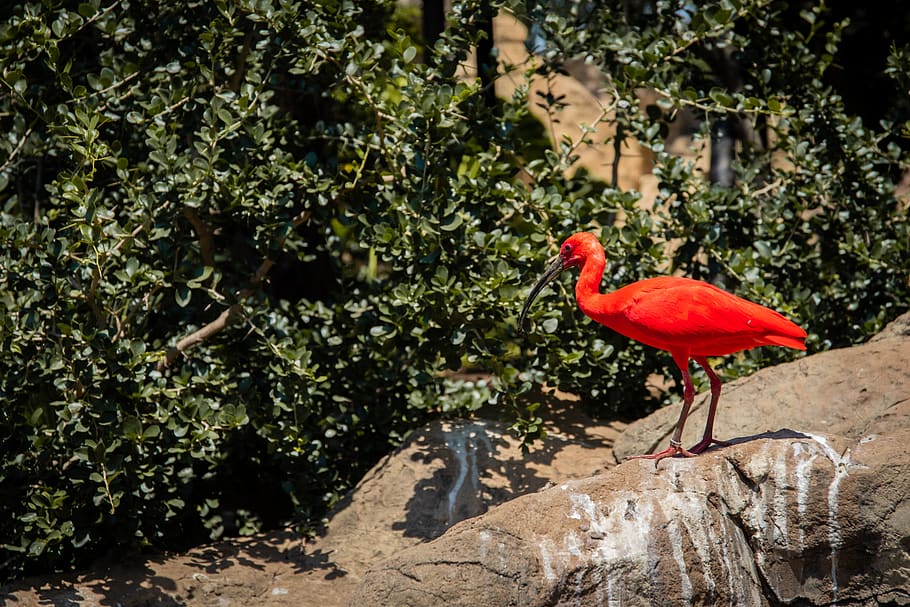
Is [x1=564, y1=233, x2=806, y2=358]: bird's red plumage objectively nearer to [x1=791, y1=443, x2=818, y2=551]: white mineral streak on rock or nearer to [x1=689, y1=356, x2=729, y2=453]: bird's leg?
[x1=689, y1=356, x2=729, y2=453]: bird's leg

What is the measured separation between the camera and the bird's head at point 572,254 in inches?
221

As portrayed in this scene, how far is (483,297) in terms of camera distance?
6.07 metres

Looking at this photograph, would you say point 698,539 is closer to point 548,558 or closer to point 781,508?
point 781,508

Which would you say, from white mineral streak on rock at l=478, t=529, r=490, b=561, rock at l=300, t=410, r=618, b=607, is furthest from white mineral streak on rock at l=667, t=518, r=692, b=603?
rock at l=300, t=410, r=618, b=607

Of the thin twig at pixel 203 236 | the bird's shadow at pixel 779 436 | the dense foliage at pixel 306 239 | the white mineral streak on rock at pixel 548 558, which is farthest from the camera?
the thin twig at pixel 203 236

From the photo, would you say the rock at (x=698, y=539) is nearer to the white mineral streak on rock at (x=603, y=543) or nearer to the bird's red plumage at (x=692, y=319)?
the white mineral streak on rock at (x=603, y=543)

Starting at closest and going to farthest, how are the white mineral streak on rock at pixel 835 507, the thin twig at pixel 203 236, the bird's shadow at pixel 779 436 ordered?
the white mineral streak on rock at pixel 835 507 → the bird's shadow at pixel 779 436 → the thin twig at pixel 203 236

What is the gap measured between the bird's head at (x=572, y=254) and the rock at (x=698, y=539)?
Result: 4.42ft

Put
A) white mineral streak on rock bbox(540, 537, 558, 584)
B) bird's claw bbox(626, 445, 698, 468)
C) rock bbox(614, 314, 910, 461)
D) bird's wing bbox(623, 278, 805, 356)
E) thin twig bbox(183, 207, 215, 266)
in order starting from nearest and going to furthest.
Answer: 1. white mineral streak on rock bbox(540, 537, 558, 584)
2. bird's claw bbox(626, 445, 698, 468)
3. bird's wing bbox(623, 278, 805, 356)
4. rock bbox(614, 314, 910, 461)
5. thin twig bbox(183, 207, 215, 266)

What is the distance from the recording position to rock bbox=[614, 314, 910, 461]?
5.53 m

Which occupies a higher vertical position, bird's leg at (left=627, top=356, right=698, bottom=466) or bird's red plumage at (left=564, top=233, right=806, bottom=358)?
bird's red plumage at (left=564, top=233, right=806, bottom=358)

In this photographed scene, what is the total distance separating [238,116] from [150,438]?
6.55 ft

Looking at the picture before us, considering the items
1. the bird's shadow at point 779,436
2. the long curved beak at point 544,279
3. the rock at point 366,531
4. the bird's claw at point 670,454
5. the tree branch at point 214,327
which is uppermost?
the long curved beak at point 544,279

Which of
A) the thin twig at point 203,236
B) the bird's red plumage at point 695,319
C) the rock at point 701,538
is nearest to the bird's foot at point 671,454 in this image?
the rock at point 701,538
